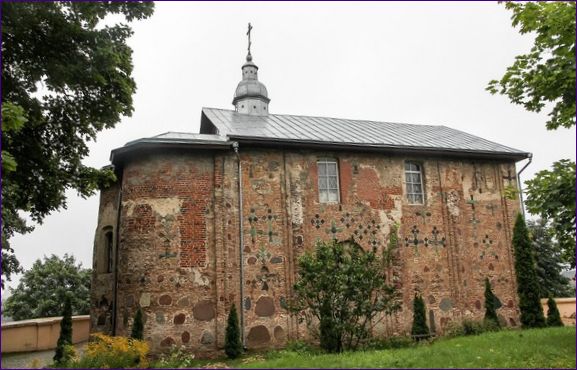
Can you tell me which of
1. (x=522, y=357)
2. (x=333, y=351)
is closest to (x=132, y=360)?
(x=333, y=351)

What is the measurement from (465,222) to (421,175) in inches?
88.2

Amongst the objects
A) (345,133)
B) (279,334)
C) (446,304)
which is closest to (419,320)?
(446,304)

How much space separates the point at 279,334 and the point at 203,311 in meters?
2.32

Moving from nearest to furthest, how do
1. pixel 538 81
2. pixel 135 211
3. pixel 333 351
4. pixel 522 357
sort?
pixel 522 357 → pixel 538 81 → pixel 333 351 → pixel 135 211

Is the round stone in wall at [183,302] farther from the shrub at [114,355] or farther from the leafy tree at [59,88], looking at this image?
the leafy tree at [59,88]

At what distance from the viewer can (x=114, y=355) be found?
10633mm

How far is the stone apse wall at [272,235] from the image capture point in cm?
1424

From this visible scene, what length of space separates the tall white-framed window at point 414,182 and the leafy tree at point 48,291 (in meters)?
19.5

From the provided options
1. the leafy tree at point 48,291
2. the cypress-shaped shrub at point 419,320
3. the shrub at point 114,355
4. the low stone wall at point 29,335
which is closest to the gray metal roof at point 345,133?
the cypress-shaped shrub at point 419,320

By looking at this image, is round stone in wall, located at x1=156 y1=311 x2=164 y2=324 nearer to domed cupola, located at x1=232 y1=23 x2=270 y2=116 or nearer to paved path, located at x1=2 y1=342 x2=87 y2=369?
paved path, located at x1=2 y1=342 x2=87 y2=369

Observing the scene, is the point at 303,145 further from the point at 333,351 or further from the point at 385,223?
the point at 333,351

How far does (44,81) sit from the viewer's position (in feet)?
34.9

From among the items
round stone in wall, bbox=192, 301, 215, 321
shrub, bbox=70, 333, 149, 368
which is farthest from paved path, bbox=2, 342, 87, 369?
round stone in wall, bbox=192, 301, 215, 321

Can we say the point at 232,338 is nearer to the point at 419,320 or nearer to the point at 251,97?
the point at 419,320
